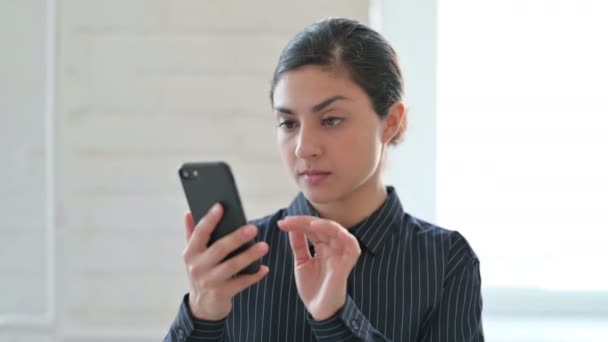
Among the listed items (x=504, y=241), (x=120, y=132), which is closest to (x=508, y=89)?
(x=504, y=241)

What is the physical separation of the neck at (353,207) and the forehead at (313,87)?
0.13m

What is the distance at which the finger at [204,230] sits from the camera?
712mm

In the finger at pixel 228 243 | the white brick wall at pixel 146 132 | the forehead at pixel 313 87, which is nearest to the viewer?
the finger at pixel 228 243

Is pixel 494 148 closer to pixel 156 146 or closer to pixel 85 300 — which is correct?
pixel 156 146

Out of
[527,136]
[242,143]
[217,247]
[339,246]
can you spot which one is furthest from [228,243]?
[527,136]

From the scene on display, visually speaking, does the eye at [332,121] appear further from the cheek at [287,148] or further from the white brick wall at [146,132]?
the white brick wall at [146,132]

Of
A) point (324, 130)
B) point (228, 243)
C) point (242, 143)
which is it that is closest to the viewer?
point (228, 243)

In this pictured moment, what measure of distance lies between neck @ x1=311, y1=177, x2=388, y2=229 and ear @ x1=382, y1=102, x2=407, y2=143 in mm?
63

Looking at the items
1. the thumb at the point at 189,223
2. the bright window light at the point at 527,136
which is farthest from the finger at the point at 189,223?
the bright window light at the point at 527,136

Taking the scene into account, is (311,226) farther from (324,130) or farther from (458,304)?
(458,304)

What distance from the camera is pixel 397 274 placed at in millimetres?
862

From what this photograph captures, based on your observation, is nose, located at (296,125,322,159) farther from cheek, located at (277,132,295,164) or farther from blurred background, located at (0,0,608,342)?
blurred background, located at (0,0,608,342)

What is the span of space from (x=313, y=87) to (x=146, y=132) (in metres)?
0.52

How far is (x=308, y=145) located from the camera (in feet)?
2.60
